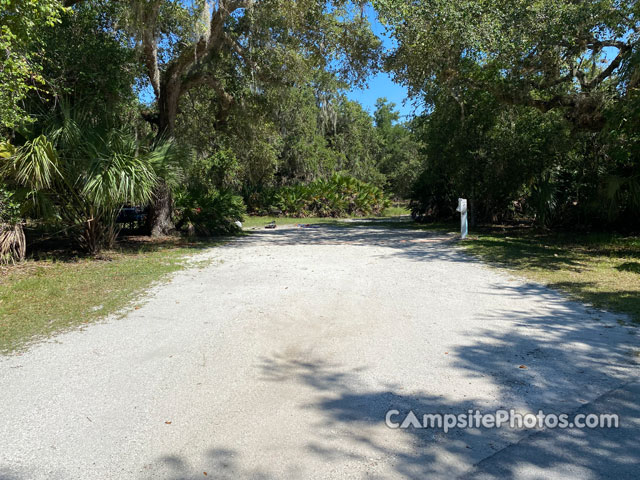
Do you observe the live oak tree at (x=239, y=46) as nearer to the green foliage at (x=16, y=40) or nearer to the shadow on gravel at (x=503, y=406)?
the green foliage at (x=16, y=40)

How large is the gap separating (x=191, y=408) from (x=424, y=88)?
1250cm

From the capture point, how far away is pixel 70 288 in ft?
22.8

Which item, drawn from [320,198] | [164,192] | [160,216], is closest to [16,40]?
[164,192]

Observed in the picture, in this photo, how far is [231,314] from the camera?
218 inches

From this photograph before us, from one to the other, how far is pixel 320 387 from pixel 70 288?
526 centimetres

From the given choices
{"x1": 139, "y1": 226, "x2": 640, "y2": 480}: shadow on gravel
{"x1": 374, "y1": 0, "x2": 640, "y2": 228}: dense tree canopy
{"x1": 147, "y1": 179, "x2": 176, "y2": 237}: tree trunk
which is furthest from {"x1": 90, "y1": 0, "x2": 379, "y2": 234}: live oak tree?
{"x1": 139, "y1": 226, "x2": 640, "y2": 480}: shadow on gravel

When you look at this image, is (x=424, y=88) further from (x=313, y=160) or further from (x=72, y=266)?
(x=313, y=160)

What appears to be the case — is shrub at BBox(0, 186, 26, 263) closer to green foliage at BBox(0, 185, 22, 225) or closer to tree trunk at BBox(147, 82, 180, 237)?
green foliage at BBox(0, 185, 22, 225)

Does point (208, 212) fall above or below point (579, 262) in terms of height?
above

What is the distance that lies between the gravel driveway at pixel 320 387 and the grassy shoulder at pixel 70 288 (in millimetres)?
474

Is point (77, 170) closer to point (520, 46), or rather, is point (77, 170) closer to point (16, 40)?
point (16, 40)

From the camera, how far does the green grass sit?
625cm

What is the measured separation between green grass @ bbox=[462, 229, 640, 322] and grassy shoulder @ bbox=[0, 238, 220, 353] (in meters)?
6.49

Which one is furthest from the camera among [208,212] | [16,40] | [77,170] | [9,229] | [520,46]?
[208,212]
